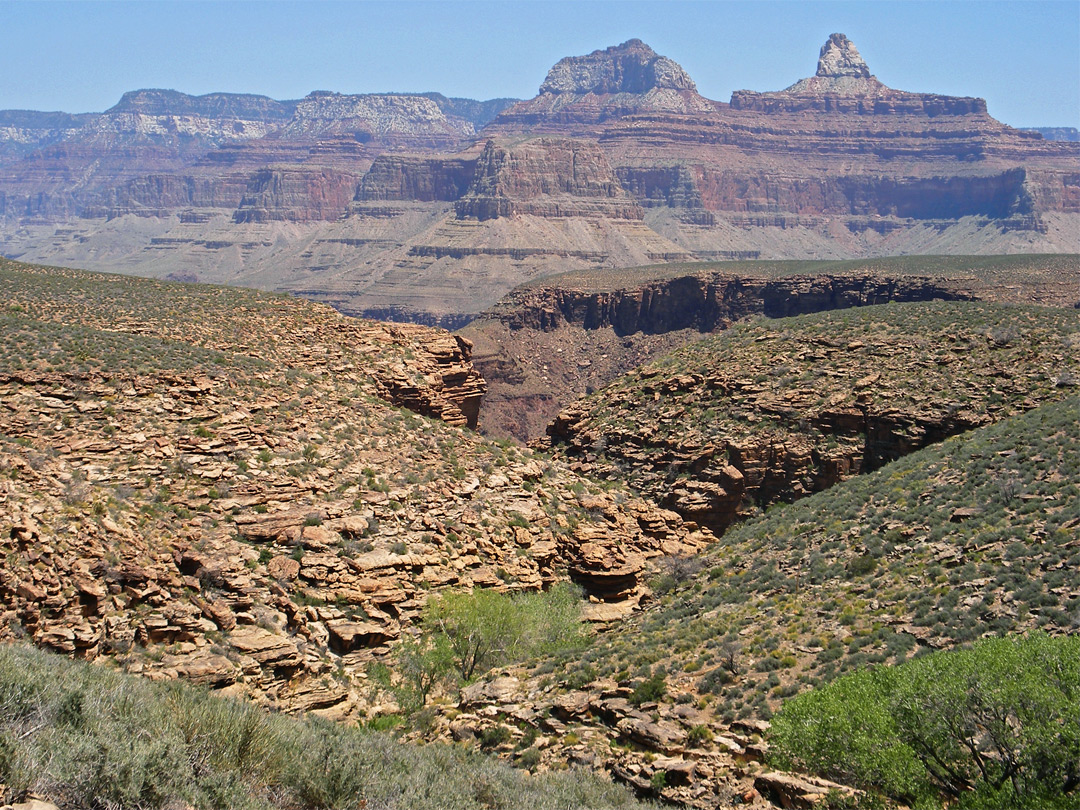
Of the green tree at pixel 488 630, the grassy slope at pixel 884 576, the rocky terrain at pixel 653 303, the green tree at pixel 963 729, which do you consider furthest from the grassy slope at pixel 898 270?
the green tree at pixel 963 729

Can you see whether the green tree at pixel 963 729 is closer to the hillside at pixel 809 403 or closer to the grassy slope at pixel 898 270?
the hillside at pixel 809 403

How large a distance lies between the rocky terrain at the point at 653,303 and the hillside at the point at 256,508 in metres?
62.9

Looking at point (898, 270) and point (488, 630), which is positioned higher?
point (898, 270)

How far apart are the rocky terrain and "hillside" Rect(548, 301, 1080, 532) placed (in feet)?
176

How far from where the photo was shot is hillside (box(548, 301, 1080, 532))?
147ft

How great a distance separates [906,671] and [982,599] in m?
7.03

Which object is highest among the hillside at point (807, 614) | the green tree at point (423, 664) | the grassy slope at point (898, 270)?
the grassy slope at point (898, 270)

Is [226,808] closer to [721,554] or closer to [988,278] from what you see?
[721,554]

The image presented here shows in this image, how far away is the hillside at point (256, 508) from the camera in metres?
25.6

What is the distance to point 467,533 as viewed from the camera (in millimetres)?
35094

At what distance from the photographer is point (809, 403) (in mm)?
47219

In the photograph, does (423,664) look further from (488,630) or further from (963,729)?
(963,729)

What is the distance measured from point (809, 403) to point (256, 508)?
87.1 ft

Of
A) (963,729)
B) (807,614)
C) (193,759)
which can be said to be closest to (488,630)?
(807,614)
